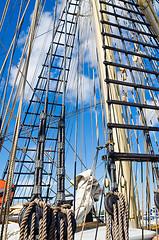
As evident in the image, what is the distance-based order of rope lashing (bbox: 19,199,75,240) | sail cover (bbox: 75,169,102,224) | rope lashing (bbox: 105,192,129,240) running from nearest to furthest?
rope lashing (bbox: 19,199,75,240) < rope lashing (bbox: 105,192,129,240) < sail cover (bbox: 75,169,102,224)

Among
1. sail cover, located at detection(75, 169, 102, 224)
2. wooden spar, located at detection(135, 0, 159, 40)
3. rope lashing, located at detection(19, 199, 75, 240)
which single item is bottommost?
rope lashing, located at detection(19, 199, 75, 240)

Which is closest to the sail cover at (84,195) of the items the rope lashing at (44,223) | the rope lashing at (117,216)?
the rope lashing at (117,216)

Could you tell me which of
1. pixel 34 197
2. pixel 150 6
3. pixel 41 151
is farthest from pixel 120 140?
pixel 150 6

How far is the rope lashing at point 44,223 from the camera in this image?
99cm

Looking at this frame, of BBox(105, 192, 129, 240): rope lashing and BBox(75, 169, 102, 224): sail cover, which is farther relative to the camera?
BBox(75, 169, 102, 224): sail cover

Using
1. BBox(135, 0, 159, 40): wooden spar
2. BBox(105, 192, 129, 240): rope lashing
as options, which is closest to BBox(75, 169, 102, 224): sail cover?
BBox(105, 192, 129, 240): rope lashing

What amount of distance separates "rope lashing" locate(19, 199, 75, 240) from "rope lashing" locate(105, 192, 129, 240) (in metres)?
0.33

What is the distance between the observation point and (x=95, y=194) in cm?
313

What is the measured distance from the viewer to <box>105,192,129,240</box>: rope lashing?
1.24 meters

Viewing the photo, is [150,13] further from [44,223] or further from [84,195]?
[44,223]

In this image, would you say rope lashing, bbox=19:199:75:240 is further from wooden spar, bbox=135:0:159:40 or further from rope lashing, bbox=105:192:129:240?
wooden spar, bbox=135:0:159:40

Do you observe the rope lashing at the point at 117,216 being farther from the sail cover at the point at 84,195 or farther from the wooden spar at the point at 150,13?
the wooden spar at the point at 150,13

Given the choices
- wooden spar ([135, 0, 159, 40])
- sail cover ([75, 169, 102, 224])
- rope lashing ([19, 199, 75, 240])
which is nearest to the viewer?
rope lashing ([19, 199, 75, 240])

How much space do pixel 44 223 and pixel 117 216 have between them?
52 centimetres
